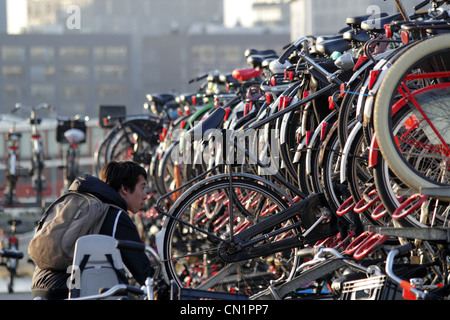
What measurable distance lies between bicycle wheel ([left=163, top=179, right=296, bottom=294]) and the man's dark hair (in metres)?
0.91

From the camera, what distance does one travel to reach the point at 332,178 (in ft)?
17.4

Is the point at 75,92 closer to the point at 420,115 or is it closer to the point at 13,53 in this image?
the point at 13,53

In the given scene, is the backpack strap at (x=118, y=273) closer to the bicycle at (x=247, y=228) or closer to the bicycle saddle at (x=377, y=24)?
the bicycle at (x=247, y=228)

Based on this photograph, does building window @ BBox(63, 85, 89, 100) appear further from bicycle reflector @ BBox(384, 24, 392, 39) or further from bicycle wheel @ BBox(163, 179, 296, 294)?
bicycle reflector @ BBox(384, 24, 392, 39)

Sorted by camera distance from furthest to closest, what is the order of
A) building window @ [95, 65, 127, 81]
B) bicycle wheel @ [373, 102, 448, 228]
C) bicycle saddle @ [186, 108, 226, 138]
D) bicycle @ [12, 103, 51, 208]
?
building window @ [95, 65, 127, 81] → bicycle @ [12, 103, 51, 208] → bicycle saddle @ [186, 108, 226, 138] → bicycle wheel @ [373, 102, 448, 228]

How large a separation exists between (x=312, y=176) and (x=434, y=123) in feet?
3.99

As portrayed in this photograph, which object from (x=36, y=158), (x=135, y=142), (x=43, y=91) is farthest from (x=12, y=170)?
(x=43, y=91)

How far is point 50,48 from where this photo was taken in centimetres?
10150

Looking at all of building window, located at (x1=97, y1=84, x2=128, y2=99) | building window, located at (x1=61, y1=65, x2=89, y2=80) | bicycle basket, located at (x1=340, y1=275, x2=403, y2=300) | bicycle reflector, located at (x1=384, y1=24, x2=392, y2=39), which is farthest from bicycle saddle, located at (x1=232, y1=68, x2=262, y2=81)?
building window, located at (x1=61, y1=65, x2=89, y2=80)

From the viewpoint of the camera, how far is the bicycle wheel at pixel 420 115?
Answer: 4.14 m

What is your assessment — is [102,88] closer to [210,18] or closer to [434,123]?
[210,18]

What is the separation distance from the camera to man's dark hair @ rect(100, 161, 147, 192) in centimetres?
465

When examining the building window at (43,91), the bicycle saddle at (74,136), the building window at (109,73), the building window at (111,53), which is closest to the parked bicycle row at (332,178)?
the bicycle saddle at (74,136)
